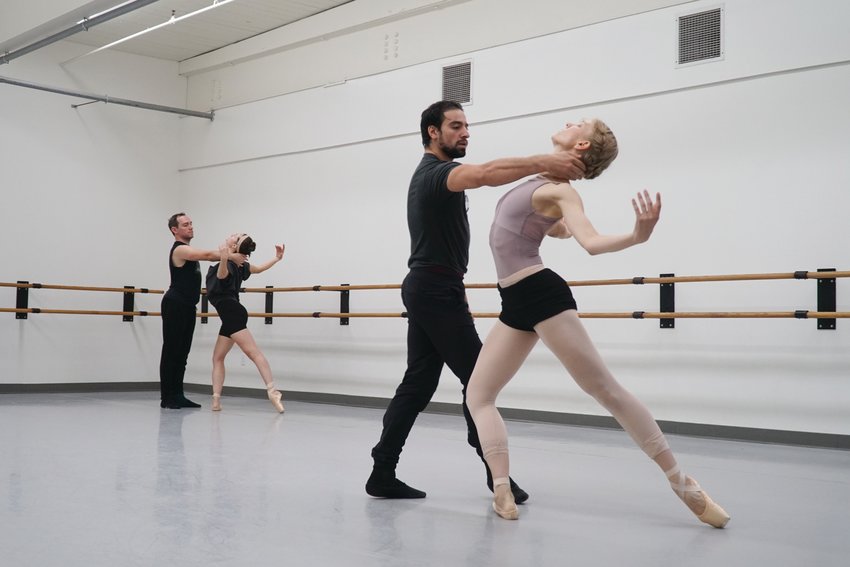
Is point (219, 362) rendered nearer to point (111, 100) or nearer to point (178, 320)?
point (178, 320)

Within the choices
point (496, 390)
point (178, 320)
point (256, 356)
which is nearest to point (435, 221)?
point (496, 390)

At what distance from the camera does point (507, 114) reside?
6.09 metres

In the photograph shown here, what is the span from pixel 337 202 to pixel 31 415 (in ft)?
9.61

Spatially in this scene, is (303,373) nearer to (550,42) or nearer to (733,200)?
(550,42)

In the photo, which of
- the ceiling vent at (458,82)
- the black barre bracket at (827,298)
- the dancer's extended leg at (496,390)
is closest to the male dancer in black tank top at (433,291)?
the dancer's extended leg at (496,390)

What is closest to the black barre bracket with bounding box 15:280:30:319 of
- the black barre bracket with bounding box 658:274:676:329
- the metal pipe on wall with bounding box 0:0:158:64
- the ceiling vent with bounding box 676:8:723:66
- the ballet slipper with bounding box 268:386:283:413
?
the metal pipe on wall with bounding box 0:0:158:64

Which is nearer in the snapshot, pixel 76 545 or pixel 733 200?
pixel 76 545

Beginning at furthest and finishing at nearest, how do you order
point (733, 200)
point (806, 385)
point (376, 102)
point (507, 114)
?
point (376, 102) < point (507, 114) < point (733, 200) < point (806, 385)

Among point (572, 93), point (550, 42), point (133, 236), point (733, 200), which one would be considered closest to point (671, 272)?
point (733, 200)

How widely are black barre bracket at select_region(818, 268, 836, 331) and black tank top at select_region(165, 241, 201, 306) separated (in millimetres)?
4176

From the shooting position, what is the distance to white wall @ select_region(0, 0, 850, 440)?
4766mm

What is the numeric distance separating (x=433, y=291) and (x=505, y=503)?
0.68m

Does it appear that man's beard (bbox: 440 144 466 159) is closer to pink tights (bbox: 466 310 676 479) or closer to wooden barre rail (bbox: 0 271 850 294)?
pink tights (bbox: 466 310 676 479)

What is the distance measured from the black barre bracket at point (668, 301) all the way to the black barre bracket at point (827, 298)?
853 millimetres
